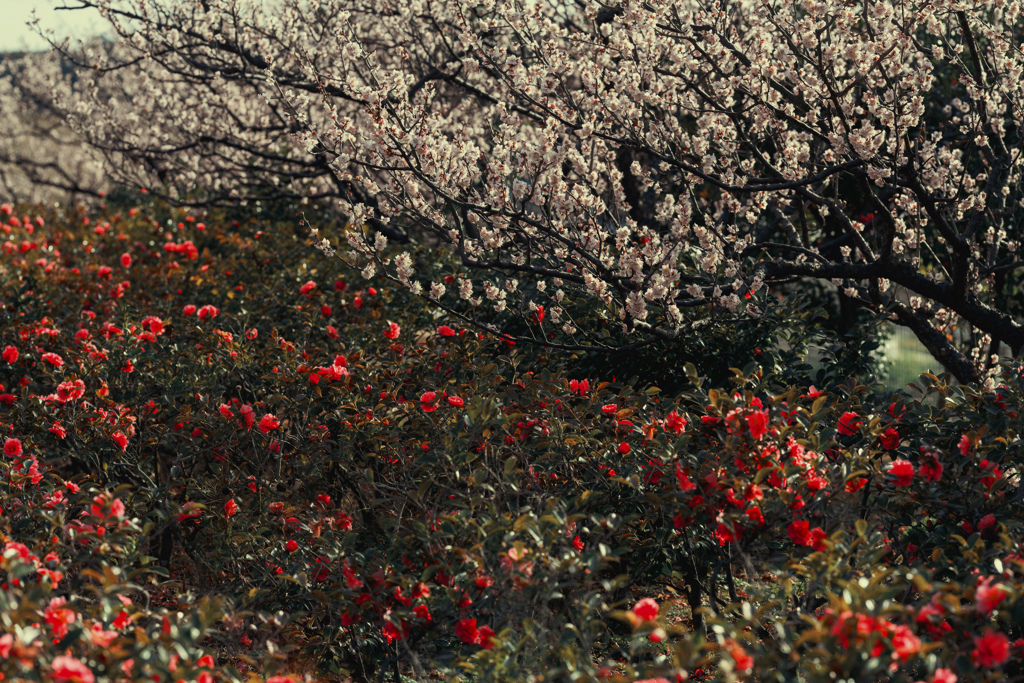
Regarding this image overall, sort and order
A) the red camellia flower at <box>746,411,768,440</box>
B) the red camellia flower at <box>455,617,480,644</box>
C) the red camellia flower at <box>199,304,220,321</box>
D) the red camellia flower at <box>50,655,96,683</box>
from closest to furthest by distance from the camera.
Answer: the red camellia flower at <box>50,655,96,683</box>, the red camellia flower at <box>455,617,480,644</box>, the red camellia flower at <box>746,411,768,440</box>, the red camellia flower at <box>199,304,220,321</box>

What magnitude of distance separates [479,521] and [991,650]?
1.38 meters

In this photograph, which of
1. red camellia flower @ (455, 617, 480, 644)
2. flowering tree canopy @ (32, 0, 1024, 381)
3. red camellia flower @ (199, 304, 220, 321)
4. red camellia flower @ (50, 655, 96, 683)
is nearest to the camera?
red camellia flower @ (50, 655, 96, 683)

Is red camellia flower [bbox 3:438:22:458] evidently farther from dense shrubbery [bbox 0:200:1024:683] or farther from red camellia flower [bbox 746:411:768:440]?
red camellia flower [bbox 746:411:768:440]

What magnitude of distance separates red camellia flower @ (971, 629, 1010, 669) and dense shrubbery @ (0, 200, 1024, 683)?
0.04 ft

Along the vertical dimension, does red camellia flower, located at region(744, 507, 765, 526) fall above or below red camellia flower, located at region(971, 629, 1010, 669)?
above

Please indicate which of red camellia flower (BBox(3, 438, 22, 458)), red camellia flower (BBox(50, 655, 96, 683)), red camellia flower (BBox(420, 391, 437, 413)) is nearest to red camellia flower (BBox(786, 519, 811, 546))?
red camellia flower (BBox(420, 391, 437, 413))

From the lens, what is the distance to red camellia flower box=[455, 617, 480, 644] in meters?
2.29

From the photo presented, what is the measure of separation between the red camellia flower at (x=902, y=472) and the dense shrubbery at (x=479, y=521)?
0.02 m

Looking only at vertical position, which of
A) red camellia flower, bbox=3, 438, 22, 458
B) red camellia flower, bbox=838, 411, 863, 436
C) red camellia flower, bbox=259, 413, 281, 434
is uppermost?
red camellia flower, bbox=838, 411, 863, 436

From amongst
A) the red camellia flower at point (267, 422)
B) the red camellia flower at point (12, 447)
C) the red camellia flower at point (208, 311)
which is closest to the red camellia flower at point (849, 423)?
the red camellia flower at point (267, 422)

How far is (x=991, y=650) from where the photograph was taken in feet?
5.82

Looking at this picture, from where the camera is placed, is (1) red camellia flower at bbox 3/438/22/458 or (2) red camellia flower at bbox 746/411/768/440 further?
(1) red camellia flower at bbox 3/438/22/458

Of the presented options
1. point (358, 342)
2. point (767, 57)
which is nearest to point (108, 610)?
point (358, 342)

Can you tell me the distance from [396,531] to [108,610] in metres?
0.93
